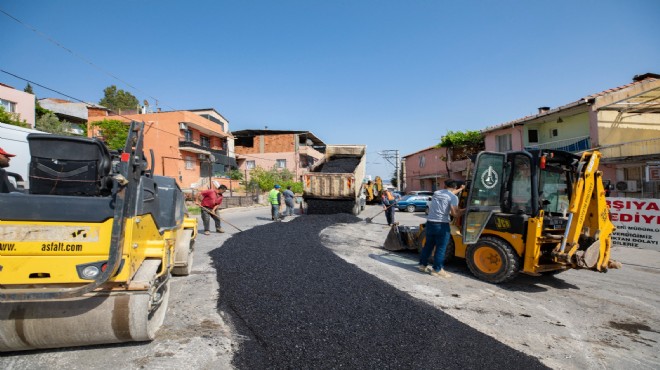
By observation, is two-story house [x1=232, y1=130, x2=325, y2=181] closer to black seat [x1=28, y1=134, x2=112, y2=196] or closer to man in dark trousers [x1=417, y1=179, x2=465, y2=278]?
man in dark trousers [x1=417, y1=179, x2=465, y2=278]

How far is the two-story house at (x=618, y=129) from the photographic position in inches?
496

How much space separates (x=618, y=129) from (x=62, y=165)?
18747 mm

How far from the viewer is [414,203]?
811 inches

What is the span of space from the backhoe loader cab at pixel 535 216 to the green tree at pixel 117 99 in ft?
177

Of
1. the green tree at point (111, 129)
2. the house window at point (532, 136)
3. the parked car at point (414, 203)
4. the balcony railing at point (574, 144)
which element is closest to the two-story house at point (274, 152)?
the green tree at point (111, 129)

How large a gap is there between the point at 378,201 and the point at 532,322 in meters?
16.7

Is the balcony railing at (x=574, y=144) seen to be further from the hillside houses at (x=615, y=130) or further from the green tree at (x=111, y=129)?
the green tree at (x=111, y=129)

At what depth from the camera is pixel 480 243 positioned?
533 cm

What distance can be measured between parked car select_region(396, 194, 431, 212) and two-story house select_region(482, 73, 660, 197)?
22.3 ft

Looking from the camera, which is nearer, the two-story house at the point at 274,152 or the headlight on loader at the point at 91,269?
the headlight on loader at the point at 91,269

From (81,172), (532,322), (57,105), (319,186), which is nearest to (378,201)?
(319,186)

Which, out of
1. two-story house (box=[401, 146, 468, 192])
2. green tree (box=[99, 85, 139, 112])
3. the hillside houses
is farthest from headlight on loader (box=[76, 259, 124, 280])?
green tree (box=[99, 85, 139, 112])

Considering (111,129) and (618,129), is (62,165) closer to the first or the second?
(618,129)

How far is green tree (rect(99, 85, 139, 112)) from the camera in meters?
49.1
